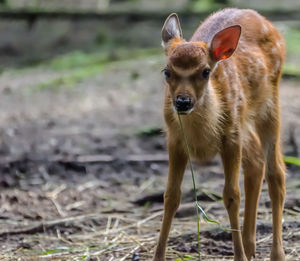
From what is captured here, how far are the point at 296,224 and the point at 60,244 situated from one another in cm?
211

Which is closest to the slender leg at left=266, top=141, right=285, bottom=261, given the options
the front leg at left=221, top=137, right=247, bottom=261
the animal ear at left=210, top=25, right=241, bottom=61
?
the front leg at left=221, top=137, right=247, bottom=261

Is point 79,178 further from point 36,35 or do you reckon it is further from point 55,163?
point 36,35

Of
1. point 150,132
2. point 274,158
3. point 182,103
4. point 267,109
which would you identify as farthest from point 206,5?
point 182,103

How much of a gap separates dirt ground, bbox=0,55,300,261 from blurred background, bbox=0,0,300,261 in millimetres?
16

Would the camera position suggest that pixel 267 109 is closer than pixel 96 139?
Yes

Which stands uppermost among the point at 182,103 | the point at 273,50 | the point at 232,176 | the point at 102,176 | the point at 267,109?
the point at 273,50

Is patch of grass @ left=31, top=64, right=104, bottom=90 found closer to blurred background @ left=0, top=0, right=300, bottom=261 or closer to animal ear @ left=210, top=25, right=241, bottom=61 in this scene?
blurred background @ left=0, top=0, right=300, bottom=261

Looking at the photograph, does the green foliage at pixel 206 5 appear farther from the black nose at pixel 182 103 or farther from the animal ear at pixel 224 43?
the black nose at pixel 182 103

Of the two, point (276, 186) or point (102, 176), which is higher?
point (276, 186)

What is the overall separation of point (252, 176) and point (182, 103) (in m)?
1.53

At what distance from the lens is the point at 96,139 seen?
9.69 meters

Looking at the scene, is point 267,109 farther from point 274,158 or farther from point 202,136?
point 202,136

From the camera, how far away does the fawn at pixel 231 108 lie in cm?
487

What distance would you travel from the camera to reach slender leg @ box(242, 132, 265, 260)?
5753 mm
